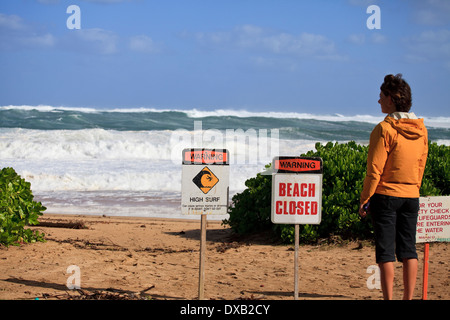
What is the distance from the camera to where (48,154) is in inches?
1054

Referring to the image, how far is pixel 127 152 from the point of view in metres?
27.8

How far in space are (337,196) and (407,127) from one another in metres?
3.32

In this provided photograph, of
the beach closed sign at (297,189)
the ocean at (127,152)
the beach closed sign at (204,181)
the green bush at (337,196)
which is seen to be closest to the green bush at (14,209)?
the green bush at (337,196)

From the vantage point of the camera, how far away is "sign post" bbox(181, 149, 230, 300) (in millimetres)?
5078

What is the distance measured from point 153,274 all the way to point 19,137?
25.0 meters

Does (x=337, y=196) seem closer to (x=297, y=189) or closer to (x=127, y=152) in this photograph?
(x=297, y=189)

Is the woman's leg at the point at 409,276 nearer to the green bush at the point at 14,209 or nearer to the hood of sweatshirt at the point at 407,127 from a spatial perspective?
the hood of sweatshirt at the point at 407,127

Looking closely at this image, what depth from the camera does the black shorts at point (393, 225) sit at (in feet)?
15.4

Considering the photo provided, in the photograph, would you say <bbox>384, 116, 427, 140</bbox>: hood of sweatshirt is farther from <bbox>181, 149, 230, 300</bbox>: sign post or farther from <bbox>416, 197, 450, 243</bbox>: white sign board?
<bbox>181, 149, 230, 300</bbox>: sign post

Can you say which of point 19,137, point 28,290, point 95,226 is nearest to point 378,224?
point 28,290

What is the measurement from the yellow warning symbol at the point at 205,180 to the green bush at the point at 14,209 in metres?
3.43

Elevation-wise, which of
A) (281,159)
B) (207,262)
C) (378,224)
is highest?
(281,159)

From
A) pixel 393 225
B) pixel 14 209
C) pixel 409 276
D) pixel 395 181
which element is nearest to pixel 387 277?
pixel 409 276

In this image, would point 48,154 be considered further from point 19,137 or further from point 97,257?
point 97,257
